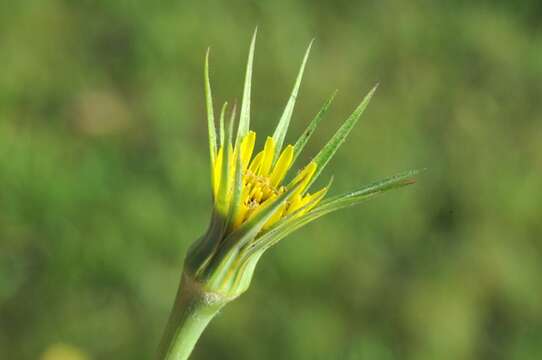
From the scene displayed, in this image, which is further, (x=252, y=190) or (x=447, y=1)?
(x=447, y=1)

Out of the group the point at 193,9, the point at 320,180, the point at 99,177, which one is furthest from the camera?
the point at 193,9

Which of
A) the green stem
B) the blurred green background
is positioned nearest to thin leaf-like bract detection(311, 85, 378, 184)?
the green stem

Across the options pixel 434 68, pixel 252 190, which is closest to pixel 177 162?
pixel 434 68

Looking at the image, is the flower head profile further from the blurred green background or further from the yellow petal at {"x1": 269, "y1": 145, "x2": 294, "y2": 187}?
the blurred green background

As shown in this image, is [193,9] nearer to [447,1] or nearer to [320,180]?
[320,180]

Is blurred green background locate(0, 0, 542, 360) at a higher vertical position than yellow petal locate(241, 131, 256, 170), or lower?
lower

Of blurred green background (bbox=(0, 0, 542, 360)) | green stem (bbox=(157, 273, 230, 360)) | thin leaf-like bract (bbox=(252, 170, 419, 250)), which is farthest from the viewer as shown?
blurred green background (bbox=(0, 0, 542, 360))

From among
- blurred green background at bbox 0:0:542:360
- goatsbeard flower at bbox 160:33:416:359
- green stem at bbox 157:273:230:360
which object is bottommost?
blurred green background at bbox 0:0:542:360
